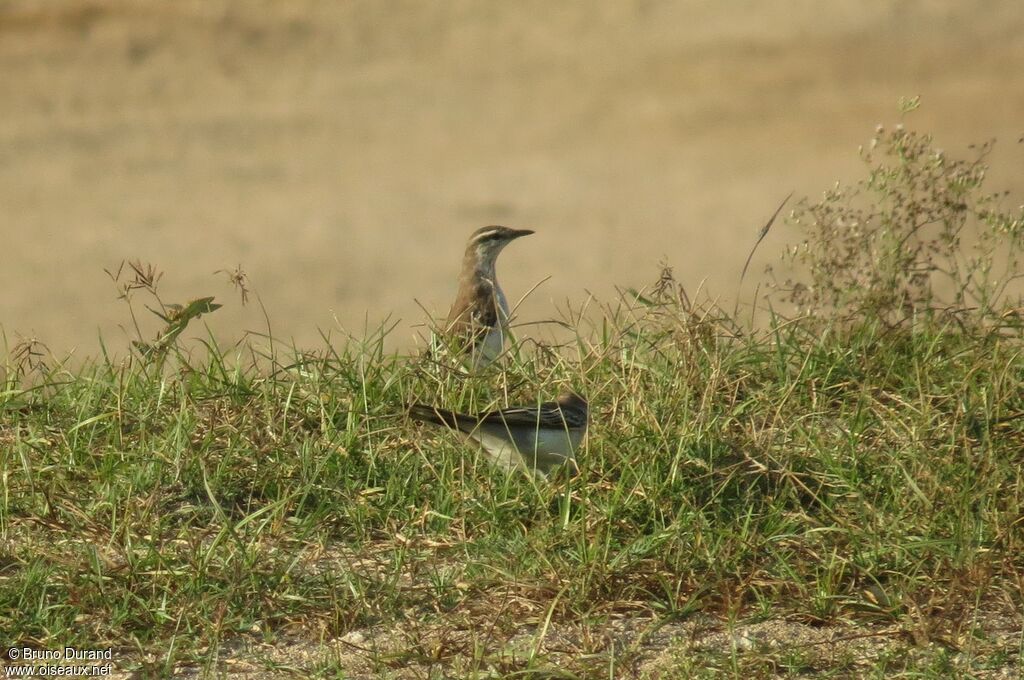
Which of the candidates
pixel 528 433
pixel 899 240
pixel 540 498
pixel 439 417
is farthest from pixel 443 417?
pixel 899 240

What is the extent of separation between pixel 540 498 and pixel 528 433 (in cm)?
36

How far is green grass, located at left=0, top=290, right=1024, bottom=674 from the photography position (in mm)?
4613

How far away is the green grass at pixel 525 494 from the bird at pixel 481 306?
0.43m

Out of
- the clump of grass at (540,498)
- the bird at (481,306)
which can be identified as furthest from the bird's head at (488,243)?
the clump of grass at (540,498)

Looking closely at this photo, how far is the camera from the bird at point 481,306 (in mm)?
6668

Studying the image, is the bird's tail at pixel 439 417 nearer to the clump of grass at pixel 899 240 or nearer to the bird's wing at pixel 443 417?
the bird's wing at pixel 443 417

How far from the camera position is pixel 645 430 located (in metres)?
5.45

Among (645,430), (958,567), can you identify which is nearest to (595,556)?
(645,430)

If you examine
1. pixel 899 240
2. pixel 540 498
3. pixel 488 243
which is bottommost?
pixel 540 498

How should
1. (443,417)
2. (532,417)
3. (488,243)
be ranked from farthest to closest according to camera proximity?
(488,243), (532,417), (443,417)

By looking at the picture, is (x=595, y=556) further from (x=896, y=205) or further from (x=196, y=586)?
(x=896, y=205)

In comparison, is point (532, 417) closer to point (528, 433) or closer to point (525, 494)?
point (528, 433)

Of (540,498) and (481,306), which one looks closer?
(540,498)

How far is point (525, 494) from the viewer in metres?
5.23
